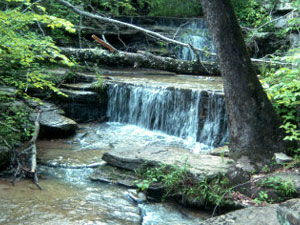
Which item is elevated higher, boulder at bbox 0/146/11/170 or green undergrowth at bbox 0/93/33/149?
green undergrowth at bbox 0/93/33/149

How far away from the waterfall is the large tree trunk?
2967 millimetres

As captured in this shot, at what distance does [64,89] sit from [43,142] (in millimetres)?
2443

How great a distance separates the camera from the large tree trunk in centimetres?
516

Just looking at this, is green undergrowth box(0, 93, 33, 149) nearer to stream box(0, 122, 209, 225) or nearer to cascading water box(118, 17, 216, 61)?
stream box(0, 122, 209, 225)

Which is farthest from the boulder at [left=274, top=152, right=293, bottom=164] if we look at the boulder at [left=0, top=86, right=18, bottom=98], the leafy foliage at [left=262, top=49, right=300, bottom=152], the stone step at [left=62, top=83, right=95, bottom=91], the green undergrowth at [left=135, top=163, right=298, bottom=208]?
the stone step at [left=62, top=83, right=95, bottom=91]

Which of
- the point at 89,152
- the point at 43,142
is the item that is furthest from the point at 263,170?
the point at 43,142

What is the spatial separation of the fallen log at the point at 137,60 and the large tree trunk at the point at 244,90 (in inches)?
243

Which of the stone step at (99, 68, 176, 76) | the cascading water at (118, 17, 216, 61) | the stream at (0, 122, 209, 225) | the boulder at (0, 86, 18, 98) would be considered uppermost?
the cascading water at (118, 17, 216, 61)

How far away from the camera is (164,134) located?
9.29 metres

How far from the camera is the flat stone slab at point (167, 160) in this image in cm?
535

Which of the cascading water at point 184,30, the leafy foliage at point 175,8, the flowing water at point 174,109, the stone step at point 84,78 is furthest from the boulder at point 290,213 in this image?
the leafy foliage at point 175,8

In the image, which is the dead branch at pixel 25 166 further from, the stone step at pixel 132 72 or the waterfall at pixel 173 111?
the stone step at pixel 132 72

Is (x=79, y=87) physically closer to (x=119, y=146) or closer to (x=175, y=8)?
(x=119, y=146)

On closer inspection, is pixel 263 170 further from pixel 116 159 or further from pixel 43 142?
pixel 43 142
